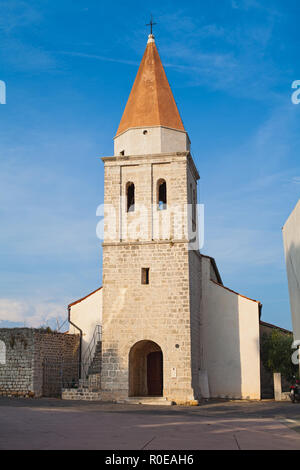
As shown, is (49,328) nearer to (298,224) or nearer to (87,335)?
(87,335)

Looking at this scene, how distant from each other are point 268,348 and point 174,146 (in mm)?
11393

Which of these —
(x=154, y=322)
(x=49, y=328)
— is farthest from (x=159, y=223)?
(x=49, y=328)

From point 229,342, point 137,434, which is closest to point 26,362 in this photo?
A: point 229,342

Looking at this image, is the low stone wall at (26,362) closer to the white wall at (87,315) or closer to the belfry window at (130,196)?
the white wall at (87,315)

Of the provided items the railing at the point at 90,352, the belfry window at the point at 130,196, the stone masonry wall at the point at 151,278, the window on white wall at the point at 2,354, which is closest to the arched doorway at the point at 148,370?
the stone masonry wall at the point at 151,278

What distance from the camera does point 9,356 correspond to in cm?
2273

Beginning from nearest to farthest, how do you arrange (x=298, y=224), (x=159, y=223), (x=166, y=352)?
(x=298, y=224) < (x=166, y=352) < (x=159, y=223)

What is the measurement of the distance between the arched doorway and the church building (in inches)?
1.9

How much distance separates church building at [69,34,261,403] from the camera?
22.2 m

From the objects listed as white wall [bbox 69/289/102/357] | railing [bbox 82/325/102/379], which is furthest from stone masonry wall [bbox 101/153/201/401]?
white wall [bbox 69/289/102/357]

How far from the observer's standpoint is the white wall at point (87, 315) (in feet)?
89.1

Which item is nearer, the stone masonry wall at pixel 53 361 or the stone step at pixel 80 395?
the stone step at pixel 80 395

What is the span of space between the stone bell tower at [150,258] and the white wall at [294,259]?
786 centimetres
